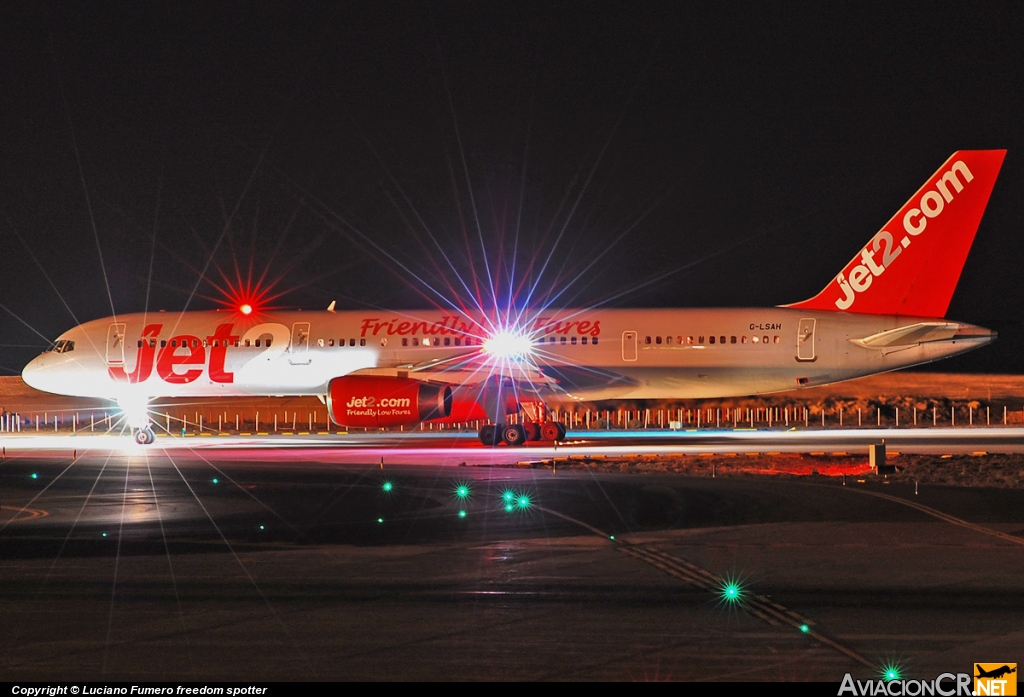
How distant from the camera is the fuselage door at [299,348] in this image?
121ft

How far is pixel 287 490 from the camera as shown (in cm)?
2025

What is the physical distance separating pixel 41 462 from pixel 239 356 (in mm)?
9964

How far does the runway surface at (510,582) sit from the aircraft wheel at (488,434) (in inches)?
468

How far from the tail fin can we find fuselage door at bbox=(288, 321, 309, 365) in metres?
15.4

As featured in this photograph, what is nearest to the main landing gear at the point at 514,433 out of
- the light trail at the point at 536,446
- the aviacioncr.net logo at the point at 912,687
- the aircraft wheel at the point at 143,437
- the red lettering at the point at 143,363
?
the light trail at the point at 536,446

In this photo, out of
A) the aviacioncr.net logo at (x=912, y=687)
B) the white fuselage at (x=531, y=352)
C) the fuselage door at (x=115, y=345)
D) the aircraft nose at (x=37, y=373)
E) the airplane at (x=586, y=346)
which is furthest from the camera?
the aircraft nose at (x=37, y=373)

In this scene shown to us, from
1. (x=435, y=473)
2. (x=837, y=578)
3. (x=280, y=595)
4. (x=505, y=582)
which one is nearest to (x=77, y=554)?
(x=280, y=595)

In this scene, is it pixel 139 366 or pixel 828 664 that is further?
pixel 139 366

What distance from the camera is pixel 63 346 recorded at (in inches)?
1559

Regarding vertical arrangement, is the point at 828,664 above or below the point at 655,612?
below

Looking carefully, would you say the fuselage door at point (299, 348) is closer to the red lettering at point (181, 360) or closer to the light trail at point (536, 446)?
the light trail at point (536, 446)

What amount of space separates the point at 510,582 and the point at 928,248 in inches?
1056

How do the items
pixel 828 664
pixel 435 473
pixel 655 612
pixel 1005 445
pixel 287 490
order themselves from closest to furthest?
pixel 828 664
pixel 655 612
pixel 287 490
pixel 435 473
pixel 1005 445

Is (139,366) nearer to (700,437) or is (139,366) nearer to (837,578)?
(700,437)
